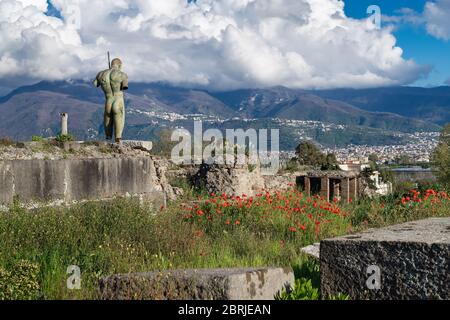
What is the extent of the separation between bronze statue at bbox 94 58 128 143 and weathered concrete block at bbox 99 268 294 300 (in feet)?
28.2

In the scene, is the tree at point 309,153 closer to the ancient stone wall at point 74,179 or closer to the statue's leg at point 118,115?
the statue's leg at point 118,115

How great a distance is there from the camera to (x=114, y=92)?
13430mm

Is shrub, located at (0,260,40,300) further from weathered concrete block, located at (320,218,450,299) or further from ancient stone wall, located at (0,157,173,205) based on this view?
ancient stone wall, located at (0,157,173,205)

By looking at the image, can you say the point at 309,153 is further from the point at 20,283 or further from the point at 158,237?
the point at 20,283

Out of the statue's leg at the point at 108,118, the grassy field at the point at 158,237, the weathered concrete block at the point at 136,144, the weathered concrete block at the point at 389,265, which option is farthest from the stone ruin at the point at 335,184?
the weathered concrete block at the point at 389,265

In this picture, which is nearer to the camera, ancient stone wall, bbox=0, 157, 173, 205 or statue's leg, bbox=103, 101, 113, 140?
ancient stone wall, bbox=0, 157, 173, 205

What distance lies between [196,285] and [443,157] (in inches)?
1878

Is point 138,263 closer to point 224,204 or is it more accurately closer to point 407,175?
point 224,204

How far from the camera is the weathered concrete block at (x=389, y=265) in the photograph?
4.83 meters

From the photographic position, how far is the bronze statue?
13.4m

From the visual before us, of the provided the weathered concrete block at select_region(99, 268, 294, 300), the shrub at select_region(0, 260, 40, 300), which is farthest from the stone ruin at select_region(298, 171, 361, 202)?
the shrub at select_region(0, 260, 40, 300)

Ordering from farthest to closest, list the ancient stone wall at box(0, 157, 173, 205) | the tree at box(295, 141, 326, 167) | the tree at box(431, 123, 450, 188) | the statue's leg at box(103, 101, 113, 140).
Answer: the tree at box(431, 123, 450, 188)
the tree at box(295, 141, 326, 167)
the statue's leg at box(103, 101, 113, 140)
the ancient stone wall at box(0, 157, 173, 205)

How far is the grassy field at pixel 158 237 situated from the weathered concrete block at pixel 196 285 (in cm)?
27
